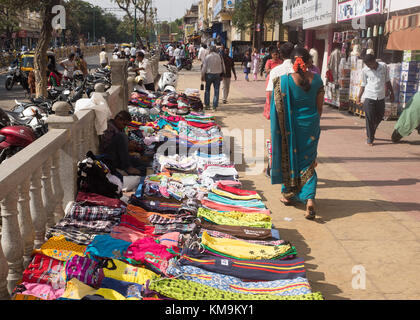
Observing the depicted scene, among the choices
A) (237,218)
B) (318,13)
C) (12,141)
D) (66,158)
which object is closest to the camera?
(237,218)

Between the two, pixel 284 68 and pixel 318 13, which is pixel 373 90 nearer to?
pixel 284 68

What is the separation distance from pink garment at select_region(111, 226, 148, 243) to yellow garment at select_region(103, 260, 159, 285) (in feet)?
1.88

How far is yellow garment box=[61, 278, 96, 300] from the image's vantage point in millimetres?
2947

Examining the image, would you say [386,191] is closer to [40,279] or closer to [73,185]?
[73,185]

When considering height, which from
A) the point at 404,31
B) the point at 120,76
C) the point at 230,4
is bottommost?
the point at 120,76

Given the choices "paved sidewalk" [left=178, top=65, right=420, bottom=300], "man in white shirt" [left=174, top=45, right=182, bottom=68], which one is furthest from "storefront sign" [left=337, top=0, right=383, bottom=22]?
"man in white shirt" [left=174, top=45, right=182, bottom=68]

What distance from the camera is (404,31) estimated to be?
9891 millimetres

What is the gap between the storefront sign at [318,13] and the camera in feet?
45.5

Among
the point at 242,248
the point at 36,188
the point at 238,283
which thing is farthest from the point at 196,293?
the point at 36,188

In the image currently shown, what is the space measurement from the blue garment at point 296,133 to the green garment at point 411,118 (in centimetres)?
427

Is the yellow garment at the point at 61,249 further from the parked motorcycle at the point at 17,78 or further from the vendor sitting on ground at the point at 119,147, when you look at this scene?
the parked motorcycle at the point at 17,78

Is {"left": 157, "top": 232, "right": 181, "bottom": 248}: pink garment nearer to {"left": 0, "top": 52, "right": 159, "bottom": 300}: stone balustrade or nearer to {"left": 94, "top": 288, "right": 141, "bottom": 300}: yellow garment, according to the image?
{"left": 94, "top": 288, "right": 141, "bottom": 300}: yellow garment

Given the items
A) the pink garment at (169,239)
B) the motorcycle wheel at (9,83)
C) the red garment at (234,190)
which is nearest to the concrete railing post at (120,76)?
the red garment at (234,190)

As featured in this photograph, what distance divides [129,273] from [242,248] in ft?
3.31
